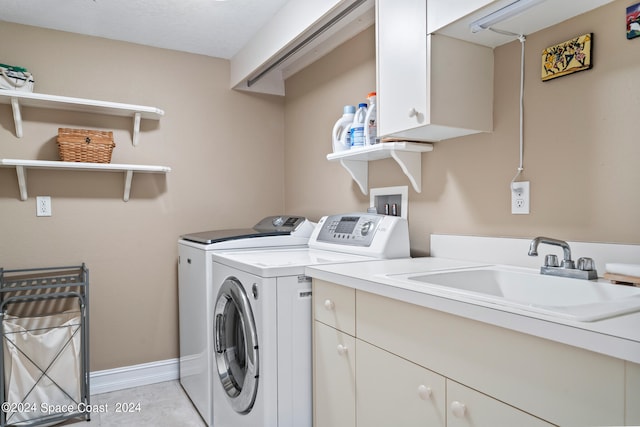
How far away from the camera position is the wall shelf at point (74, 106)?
2275 mm

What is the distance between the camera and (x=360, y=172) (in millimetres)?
2289

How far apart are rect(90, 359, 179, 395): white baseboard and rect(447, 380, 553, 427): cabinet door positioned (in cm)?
237

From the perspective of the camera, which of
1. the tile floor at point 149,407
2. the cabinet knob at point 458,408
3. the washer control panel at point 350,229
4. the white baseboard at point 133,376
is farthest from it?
the white baseboard at point 133,376

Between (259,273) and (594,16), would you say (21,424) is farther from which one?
(594,16)

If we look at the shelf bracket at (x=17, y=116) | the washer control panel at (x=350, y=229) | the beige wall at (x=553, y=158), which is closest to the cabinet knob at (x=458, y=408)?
the beige wall at (x=553, y=158)

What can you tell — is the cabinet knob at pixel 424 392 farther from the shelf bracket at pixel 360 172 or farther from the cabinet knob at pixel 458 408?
the shelf bracket at pixel 360 172

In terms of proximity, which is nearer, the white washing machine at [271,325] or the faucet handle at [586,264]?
the faucet handle at [586,264]

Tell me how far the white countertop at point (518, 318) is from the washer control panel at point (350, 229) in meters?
0.49

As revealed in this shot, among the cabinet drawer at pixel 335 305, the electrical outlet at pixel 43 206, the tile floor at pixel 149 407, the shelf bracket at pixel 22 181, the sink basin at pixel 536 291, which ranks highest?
the shelf bracket at pixel 22 181

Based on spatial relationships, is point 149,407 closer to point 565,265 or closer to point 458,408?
point 458,408

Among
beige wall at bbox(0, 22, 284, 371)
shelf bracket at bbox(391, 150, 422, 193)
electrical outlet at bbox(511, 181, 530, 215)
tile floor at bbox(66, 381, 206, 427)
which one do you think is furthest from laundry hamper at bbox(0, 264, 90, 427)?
electrical outlet at bbox(511, 181, 530, 215)

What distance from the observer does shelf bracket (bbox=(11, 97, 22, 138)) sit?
230 cm

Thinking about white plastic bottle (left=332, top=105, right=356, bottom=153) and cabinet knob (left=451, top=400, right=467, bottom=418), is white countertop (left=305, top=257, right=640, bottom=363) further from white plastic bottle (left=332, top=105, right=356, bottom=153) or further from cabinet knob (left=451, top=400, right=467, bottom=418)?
white plastic bottle (left=332, top=105, right=356, bottom=153)

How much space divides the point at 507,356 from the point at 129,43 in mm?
2898
